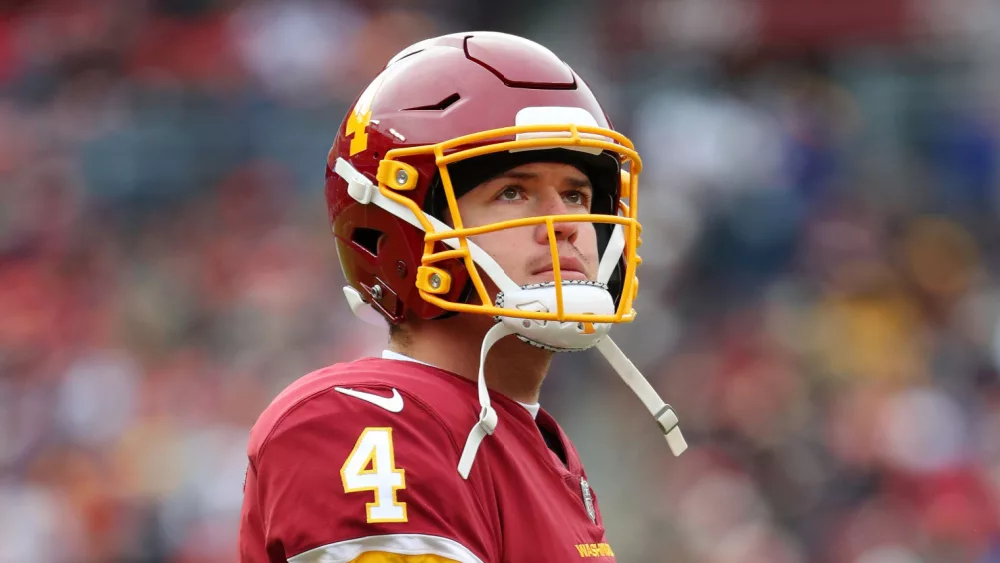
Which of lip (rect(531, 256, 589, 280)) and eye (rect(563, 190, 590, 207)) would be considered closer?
lip (rect(531, 256, 589, 280))

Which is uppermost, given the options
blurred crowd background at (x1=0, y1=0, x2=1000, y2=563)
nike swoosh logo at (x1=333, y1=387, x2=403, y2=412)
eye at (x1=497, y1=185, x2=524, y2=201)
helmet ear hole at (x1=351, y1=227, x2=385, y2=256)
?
eye at (x1=497, y1=185, x2=524, y2=201)

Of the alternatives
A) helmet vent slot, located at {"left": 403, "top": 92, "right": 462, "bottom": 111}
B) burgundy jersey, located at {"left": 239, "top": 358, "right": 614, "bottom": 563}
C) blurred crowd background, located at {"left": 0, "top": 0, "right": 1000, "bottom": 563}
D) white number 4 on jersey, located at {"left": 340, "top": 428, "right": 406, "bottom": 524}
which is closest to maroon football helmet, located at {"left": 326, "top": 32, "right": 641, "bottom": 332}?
helmet vent slot, located at {"left": 403, "top": 92, "right": 462, "bottom": 111}

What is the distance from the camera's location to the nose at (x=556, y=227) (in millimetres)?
2168

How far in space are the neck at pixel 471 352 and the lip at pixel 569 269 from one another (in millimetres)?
150

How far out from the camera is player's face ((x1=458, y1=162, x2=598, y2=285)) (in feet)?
7.05

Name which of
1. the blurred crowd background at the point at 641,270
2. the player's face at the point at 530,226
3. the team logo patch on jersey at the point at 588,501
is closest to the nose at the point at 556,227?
the player's face at the point at 530,226

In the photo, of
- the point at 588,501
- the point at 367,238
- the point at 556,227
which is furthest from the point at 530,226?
the point at 588,501

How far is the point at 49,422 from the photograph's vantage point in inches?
283

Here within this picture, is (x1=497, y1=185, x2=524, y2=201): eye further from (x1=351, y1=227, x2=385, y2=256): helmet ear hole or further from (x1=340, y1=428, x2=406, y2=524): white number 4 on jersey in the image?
(x1=340, y1=428, x2=406, y2=524): white number 4 on jersey

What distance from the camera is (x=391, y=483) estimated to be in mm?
1855

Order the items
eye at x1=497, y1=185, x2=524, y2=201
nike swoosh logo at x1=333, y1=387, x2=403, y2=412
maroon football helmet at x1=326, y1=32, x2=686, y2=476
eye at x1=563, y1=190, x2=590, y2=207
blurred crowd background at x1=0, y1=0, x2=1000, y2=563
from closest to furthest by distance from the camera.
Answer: nike swoosh logo at x1=333, y1=387, x2=403, y2=412 < maroon football helmet at x1=326, y1=32, x2=686, y2=476 < eye at x1=497, y1=185, x2=524, y2=201 < eye at x1=563, y1=190, x2=590, y2=207 < blurred crowd background at x1=0, y1=0, x2=1000, y2=563

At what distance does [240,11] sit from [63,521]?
349 centimetres

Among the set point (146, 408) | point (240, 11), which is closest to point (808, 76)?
point (240, 11)

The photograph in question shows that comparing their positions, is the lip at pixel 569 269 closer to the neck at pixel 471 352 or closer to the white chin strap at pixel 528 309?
the white chin strap at pixel 528 309
